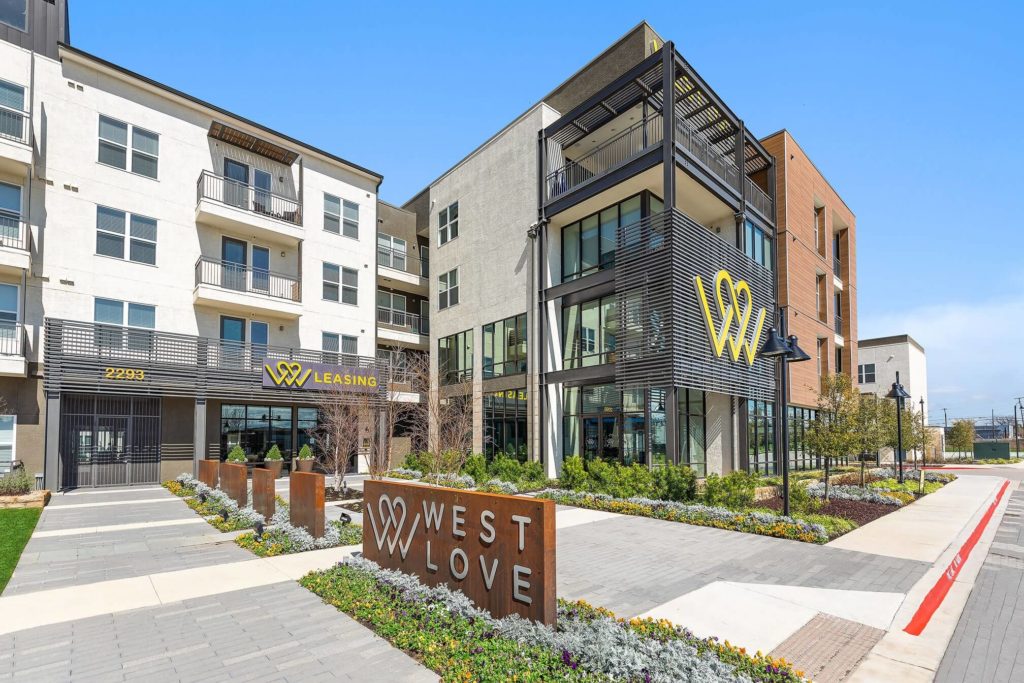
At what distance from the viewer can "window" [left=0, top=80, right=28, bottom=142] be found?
1888 cm

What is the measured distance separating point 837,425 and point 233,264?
24.2 meters

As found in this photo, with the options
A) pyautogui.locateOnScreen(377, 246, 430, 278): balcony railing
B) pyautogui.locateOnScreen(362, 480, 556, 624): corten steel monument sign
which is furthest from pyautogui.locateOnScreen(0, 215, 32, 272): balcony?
pyautogui.locateOnScreen(362, 480, 556, 624): corten steel monument sign

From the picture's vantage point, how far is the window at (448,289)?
29188 millimetres

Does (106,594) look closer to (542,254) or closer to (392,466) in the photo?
(542,254)

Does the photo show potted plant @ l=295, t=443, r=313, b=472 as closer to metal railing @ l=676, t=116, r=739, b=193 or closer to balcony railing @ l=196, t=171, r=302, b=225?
balcony railing @ l=196, t=171, r=302, b=225

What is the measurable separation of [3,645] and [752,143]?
90.0 ft

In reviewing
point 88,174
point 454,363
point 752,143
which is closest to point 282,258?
point 88,174

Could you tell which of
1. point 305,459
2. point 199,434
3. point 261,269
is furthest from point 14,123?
point 305,459

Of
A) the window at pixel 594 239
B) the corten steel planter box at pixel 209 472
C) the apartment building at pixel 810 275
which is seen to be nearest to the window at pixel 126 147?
the corten steel planter box at pixel 209 472

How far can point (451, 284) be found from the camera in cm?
2959

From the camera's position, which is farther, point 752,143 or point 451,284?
point 451,284

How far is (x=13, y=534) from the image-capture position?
449 inches

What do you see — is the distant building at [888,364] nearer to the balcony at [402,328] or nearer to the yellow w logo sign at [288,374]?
the balcony at [402,328]

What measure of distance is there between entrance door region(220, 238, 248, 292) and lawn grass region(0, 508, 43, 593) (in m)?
11.9
